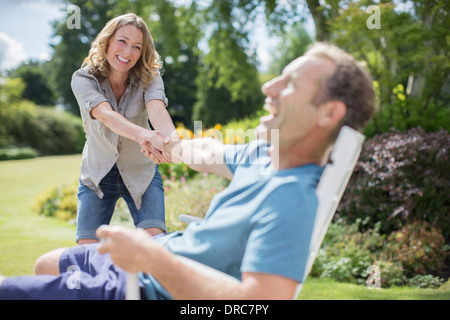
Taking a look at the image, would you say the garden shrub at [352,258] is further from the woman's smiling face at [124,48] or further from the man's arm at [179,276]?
the man's arm at [179,276]

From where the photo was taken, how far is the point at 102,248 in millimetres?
1541

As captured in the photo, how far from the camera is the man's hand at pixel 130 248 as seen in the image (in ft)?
4.91

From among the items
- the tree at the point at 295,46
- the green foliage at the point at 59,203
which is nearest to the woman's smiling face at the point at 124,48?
the green foliage at the point at 59,203

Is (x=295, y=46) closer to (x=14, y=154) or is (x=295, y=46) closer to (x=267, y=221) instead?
(x=14, y=154)

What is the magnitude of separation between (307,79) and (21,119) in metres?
33.0

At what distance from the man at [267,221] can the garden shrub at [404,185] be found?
13.6ft

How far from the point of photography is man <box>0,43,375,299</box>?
56.9 inches

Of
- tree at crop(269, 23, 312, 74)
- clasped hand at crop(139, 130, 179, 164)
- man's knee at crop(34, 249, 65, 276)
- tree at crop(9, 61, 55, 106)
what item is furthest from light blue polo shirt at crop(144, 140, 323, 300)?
tree at crop(9, 61, 55, 106)

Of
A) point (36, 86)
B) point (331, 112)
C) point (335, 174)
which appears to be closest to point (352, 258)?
point (335, 174)

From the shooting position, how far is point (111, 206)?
3.05 m

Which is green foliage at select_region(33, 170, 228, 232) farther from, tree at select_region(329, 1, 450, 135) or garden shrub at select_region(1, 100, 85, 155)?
garden shrub at select_region(1, 100, 85, 155)

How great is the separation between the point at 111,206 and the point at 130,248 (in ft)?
5.27

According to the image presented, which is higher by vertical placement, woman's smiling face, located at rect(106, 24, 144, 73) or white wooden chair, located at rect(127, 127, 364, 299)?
woman's smiling face, located at rect(106, 24, 144, 73)

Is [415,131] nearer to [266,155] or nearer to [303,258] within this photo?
[266,155]
